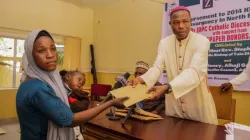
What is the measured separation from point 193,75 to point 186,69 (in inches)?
2.9

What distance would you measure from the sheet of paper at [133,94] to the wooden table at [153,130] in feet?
0.68

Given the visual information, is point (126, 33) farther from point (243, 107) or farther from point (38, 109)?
point (38, 109)

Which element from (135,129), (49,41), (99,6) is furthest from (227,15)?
(99,6)

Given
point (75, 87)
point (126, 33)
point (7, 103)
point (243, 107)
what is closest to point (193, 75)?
point (75, 87)

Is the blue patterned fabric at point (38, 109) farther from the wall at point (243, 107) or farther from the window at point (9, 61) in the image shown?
the window at point (9, 61)

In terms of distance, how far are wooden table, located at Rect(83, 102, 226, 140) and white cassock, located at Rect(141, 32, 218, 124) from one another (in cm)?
17

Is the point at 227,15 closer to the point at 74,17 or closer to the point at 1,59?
the point at 74,17

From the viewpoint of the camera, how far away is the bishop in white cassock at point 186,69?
1.85 m

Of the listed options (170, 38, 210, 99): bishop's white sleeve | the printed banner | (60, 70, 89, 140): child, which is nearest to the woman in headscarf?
(170, 38, 210, 99): bishop's white sleeve

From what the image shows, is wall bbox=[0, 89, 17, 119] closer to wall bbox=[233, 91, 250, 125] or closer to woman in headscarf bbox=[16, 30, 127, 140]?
woman in headscarf bbox=[16, 30, 127, 140]

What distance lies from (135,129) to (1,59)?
187 inches

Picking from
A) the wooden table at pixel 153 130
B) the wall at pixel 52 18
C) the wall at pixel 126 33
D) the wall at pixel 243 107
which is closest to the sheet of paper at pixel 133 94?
the wooden table at pixel 153 130

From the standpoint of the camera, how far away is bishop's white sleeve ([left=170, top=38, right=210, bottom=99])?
173 cm

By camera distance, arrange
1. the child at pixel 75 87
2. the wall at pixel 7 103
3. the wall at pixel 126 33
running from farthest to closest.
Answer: the wall at pixel 7 103, the wall at pixel 126 33, the child at pixel 75 87
